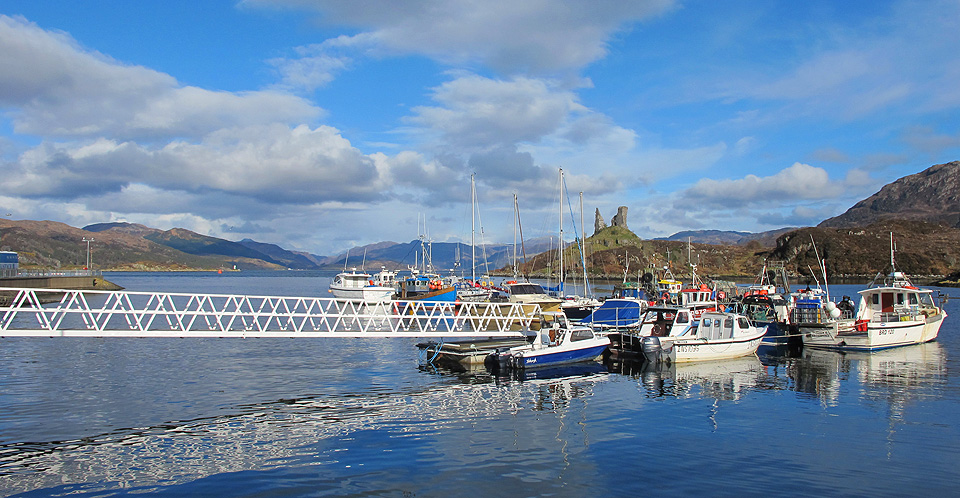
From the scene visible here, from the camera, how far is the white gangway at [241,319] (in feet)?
93.9

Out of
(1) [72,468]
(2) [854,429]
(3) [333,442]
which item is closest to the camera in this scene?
(1) [72,468]

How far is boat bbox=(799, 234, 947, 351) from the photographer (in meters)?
45.5

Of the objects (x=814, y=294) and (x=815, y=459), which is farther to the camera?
(x=814, y=294)

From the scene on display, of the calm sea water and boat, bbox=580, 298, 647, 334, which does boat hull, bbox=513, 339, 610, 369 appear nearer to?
the calm sea water

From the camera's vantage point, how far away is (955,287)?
463 feet

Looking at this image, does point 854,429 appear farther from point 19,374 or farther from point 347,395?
point 19,374

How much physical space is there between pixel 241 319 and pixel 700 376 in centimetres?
5148

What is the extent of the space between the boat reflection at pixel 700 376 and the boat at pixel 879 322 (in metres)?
8.26

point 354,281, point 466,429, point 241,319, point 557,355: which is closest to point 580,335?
point 557,355

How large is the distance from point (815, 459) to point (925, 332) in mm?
39744

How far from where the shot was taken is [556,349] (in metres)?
36.4

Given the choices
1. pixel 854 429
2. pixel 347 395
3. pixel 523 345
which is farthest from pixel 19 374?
pixel 854 429

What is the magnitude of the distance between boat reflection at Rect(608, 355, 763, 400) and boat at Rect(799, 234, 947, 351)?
8.26m

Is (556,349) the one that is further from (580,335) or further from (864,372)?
(864,372)
